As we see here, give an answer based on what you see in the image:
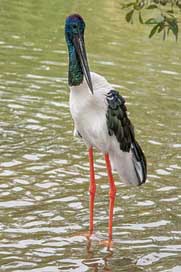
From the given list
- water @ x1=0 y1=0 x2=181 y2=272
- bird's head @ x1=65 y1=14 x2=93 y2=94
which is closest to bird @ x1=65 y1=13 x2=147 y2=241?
bird's head @ x1=65 y1=14 x2=93 y2=94

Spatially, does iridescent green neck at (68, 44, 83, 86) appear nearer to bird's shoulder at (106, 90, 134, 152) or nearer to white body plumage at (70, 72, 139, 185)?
white body plumage at (70, 72, 139, 185)

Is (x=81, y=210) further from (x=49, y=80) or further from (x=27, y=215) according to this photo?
(x=49, y=80)

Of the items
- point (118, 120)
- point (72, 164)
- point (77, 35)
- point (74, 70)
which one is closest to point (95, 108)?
point (118, 120)

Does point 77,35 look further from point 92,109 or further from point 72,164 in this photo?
point 72,164

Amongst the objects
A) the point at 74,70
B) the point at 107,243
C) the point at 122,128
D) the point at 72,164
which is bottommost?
the point at 107,243

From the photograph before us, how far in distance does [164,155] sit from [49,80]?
12.1 ft

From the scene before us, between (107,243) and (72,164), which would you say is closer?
(107,243)

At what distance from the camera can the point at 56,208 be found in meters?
8.34

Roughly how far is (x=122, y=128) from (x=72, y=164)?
7.40 ft

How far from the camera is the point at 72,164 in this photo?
32.0ft

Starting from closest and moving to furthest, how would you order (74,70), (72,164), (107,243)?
(74,70)
(107,243)
(72,164)

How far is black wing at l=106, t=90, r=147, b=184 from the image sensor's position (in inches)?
294

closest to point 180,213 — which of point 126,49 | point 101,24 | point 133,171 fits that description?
point 133,171

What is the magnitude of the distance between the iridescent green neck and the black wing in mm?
286
